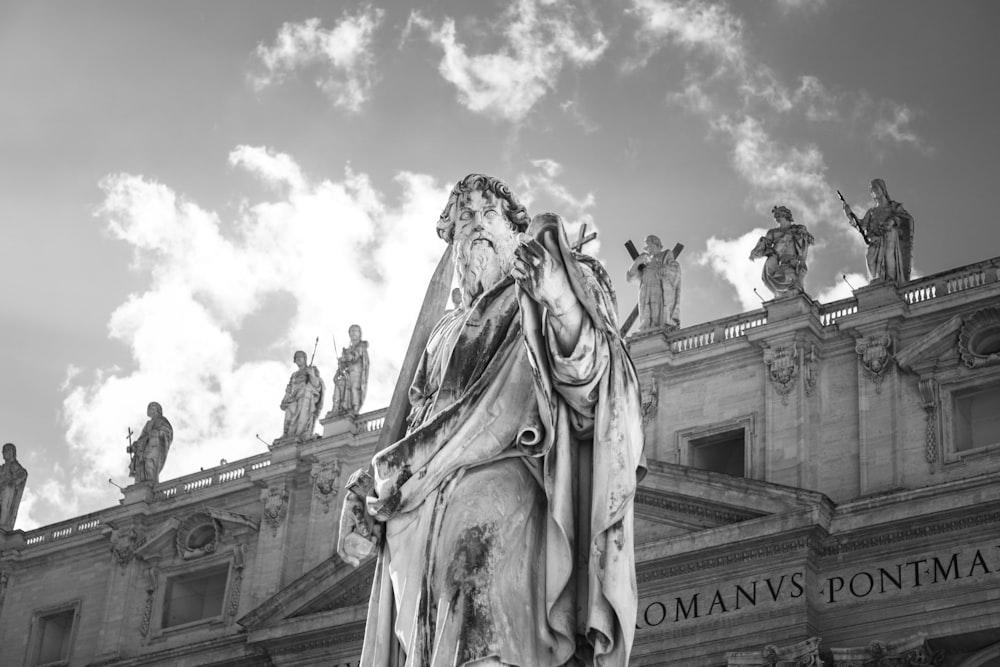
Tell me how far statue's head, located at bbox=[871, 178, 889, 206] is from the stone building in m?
1.15

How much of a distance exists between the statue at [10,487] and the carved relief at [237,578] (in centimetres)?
573

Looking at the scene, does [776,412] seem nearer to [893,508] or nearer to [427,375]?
[893,508]

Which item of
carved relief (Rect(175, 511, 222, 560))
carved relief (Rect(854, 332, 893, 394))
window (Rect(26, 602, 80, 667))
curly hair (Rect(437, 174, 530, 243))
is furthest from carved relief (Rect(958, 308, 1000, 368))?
curly hair (Rect(437, 174, 530, 243))

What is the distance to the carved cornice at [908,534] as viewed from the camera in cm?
2191

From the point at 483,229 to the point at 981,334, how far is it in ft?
62.9

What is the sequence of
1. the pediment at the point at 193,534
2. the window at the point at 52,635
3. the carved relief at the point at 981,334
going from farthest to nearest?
the window at the point at 52,635 < the pediment at the point at 193,534 < the carved relief at the point at 981,334

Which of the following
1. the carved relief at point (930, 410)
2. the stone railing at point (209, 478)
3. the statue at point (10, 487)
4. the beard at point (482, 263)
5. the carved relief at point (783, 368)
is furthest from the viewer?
the statue at point (10, 487)

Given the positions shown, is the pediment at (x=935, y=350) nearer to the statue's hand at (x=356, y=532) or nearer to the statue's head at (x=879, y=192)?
the statue's head at (x=879, y=192)

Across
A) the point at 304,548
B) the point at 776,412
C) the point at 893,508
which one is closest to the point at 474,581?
the point at 893,508

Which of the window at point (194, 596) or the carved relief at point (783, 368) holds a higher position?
the carved relief at point (783, 368)

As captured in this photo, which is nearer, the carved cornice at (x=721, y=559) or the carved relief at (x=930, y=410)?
the carved cornice at (x=721, y=559)

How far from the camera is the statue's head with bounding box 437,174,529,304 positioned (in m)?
5.59

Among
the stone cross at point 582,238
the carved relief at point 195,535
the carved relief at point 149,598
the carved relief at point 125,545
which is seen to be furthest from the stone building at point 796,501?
the stone cross at point 582,238

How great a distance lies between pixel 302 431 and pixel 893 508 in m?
10.5
